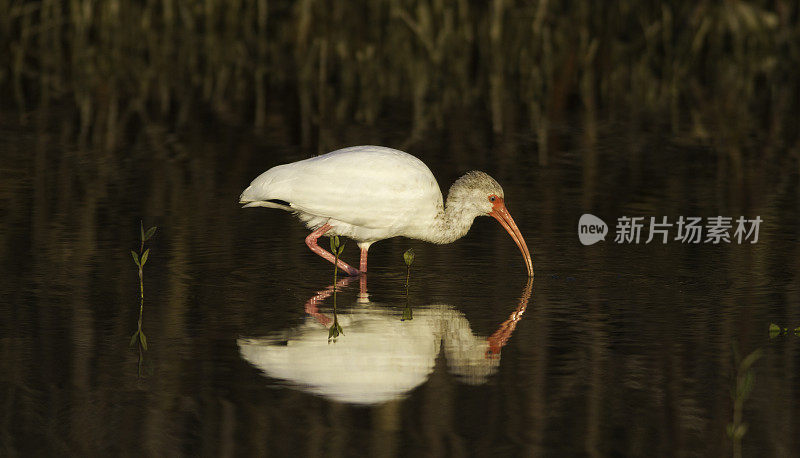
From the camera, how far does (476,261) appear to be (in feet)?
29.8

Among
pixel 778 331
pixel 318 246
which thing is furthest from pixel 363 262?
pixel 778 331

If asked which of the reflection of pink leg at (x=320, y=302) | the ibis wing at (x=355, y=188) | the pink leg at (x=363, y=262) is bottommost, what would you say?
the reflection of pink leg at (x=320, y=302)

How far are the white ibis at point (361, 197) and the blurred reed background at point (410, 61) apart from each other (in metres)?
6.79

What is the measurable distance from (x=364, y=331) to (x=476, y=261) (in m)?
2.17

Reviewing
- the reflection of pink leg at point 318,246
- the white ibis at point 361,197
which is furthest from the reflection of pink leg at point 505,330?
the reflection of pink leg at point 318,246

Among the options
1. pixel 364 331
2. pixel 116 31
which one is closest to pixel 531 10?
pixel 116 31

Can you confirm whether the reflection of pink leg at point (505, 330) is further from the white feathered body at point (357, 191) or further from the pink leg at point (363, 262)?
the pink leg at point (363, 262)

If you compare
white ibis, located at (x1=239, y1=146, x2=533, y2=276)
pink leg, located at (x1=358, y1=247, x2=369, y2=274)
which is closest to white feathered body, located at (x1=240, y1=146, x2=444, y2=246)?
white ibis, located at (x1=239, y1=146, x2=533, y2=276)

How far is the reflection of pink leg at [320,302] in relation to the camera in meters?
→ 7.33

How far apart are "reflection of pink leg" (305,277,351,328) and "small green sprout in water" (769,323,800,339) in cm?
221

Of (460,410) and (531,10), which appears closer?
(460,410)

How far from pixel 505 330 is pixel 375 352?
866mm

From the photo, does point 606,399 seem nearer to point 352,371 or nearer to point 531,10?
point 352,371

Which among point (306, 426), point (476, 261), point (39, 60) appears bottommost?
point (306, 426)
